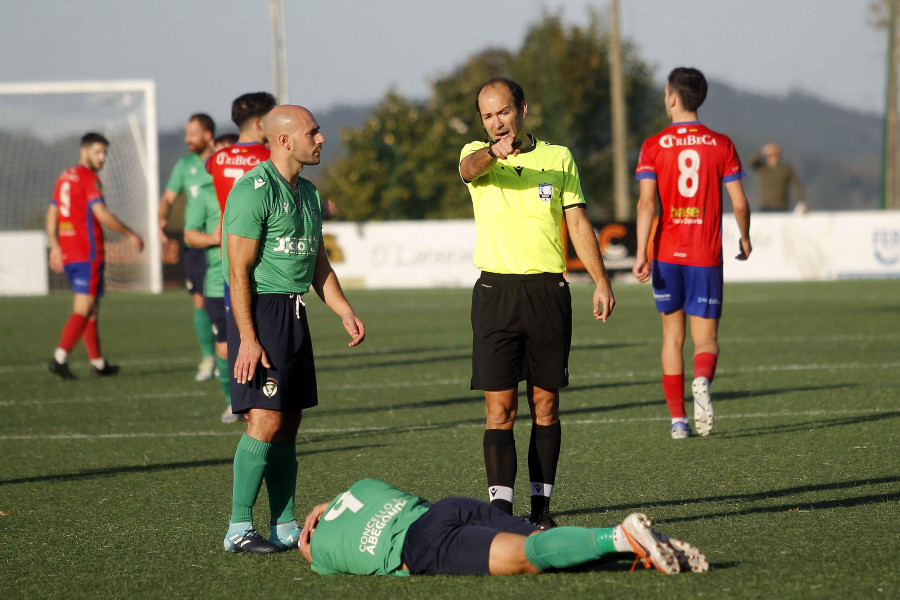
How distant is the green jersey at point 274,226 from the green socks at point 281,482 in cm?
68

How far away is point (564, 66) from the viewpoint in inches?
2036

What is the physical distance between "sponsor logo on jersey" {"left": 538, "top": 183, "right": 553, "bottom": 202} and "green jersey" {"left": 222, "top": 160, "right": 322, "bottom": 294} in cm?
95

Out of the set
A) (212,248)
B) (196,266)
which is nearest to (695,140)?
(212,248)

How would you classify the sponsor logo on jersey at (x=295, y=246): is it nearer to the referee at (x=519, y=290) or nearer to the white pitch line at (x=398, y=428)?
the referee at (x=519, y=290)

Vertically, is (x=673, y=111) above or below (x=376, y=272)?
above

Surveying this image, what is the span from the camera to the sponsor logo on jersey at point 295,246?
4840 mm

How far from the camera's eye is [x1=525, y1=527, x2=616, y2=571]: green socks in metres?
3.89

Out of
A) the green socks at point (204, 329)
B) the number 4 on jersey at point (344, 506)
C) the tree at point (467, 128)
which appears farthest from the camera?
the tree at point (467, 128)

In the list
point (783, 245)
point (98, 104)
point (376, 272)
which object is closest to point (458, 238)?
point (376, 272)

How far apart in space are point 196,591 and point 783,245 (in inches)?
895

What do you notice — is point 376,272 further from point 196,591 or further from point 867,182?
point 867,182

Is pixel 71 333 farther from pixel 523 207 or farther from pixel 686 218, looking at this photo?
pixel 523 207

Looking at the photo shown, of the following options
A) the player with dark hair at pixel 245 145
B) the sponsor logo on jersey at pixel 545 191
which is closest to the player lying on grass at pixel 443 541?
the sponsor logo on jersey at pixel 545 191

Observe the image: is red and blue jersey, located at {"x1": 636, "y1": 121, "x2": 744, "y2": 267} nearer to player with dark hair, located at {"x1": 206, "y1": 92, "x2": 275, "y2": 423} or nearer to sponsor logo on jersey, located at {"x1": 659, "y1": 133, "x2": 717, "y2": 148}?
sponsor logo on jersey, located at {"x1": 659, "y1": 133, "x2": 717, "y2": 148}
